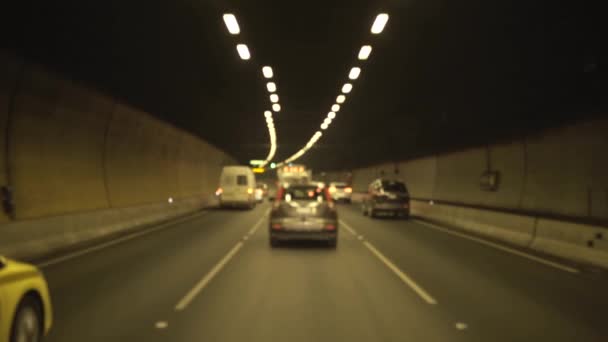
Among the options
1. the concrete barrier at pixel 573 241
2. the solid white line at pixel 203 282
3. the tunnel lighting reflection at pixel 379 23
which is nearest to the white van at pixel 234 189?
the solid white line at pixel 203 282

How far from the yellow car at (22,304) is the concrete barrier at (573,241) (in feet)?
35.4

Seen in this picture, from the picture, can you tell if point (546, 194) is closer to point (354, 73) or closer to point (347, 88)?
point (347, 88)

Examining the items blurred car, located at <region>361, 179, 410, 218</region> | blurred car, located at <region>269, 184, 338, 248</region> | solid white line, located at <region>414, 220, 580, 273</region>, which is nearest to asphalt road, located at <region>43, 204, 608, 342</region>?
solid white line, located at <region>414, 220, 580, 273</region>

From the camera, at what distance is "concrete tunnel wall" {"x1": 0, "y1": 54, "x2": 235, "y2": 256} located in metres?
14.4

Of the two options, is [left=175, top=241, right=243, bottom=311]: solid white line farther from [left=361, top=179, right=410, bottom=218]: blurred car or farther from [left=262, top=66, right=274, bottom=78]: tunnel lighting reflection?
[left=361, top=179, right=410, bottom=218]: blurred car

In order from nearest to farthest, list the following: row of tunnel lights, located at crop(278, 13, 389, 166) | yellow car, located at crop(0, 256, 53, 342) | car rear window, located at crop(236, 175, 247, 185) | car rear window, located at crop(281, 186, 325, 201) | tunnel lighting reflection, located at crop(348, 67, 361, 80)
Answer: yellow car, located at crop(0, 256, 53, 342) → row of tunnel lights, located at crop(278, 13, 389, 166) → car rear window, located at crop(281, 186, 325, 201) → tunnel lighting reflection, located at crop(348, 67, 361, 80) → car rear window, located at crop(236, 175, 247, 185)

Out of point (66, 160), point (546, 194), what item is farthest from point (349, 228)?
→ point (66, 160)

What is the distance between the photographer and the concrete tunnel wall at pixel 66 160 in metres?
14.4

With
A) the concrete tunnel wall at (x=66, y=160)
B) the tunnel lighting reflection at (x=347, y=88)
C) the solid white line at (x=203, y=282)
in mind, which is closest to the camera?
the solid white line at (x=203, y=282)

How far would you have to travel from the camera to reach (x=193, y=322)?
748cm

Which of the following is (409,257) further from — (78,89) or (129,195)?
(129,195)

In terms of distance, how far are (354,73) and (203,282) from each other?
30.4ft

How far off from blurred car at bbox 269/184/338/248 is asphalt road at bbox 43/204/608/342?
0.49 metres

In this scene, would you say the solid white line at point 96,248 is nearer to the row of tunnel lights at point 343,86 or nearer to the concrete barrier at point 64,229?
the concrete barrier at point 64,229
